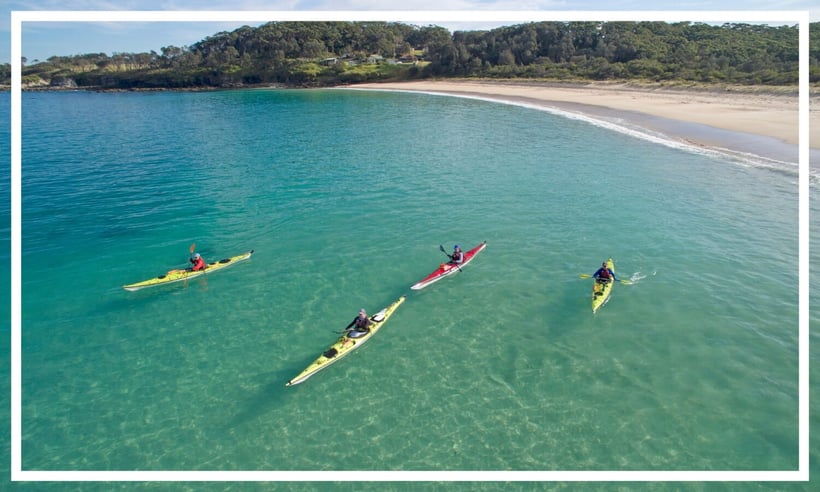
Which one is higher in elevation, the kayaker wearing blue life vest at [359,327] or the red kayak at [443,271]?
the red kayak at [443,271]

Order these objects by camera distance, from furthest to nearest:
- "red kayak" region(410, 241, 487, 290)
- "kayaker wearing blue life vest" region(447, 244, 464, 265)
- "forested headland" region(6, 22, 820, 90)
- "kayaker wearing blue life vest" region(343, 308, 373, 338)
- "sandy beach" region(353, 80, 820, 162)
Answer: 1. "forested headland" region(6, 22, 820, 90)
2. "sandy beach" region(353, 80, 820, 162)
3. "kayaker wearing blue life vest" region(447, 244, 464, 265)
4. "red kayak" region(410, 241, 487, 290)
5. "kayaker wearing blue life vest" region(343, 308, 373, 338)

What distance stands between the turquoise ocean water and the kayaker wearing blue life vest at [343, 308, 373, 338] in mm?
927

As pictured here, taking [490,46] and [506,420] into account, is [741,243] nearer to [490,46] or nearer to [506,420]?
[506,420]

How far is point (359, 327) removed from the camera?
2088 cm

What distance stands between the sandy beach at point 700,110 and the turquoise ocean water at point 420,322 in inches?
472

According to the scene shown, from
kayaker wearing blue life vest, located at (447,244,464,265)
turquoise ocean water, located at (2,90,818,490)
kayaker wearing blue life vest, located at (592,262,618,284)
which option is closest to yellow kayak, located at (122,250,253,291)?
turquoise ocean water, located at (2,90,818,490)

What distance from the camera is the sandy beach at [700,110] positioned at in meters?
53.9

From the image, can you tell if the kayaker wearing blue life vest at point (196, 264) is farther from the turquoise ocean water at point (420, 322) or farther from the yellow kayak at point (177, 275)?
the turquoise ocean water at point (420, 322)

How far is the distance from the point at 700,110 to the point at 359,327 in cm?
7561

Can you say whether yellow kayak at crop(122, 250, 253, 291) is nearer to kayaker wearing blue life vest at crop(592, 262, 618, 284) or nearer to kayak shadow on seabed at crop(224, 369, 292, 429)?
kayak shadow on seabed at crop(224, 369, 292, 429)

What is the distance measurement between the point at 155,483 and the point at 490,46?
17590 cm

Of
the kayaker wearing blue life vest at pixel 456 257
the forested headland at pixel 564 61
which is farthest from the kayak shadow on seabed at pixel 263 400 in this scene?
the forested headland at pixel 564 61

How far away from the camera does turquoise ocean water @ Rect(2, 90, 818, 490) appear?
16047 mm

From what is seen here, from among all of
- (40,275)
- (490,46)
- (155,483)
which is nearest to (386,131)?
(40,275)
